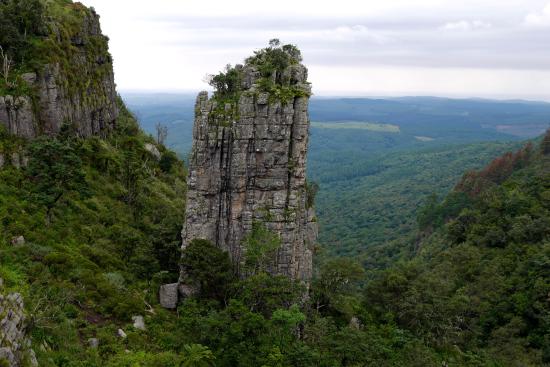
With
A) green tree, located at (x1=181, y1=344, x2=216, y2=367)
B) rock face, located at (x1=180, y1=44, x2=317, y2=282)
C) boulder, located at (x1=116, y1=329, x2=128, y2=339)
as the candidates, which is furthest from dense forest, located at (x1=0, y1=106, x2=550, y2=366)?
rock face, located at (x1=180, y1=44, x2=317, y2=282)

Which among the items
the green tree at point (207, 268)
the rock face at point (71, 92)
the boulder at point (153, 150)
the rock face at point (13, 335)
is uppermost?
the rock face at point (71, 92)

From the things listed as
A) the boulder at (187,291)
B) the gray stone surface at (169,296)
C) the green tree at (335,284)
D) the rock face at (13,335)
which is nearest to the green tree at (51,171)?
the gray stone surface at (169,296)

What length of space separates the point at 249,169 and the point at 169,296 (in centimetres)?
1007

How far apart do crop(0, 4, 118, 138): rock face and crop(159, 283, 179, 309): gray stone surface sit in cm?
1966

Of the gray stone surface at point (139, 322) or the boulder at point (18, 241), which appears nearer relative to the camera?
the gray stone surface at point (139, 322)

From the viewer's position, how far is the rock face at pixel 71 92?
4234cm

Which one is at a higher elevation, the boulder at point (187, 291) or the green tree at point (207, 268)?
the green tree at point (207, 268)

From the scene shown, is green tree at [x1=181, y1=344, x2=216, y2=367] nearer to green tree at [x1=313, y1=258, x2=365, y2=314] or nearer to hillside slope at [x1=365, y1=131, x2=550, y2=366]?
green tree at [x1=313, y1=258, x2=365, y2=314]

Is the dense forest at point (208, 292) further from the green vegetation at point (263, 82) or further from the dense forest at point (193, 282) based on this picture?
the green vegetation at point (263, 82)

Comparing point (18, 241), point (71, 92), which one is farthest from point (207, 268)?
point (71, 92)

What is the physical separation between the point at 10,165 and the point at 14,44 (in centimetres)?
1269

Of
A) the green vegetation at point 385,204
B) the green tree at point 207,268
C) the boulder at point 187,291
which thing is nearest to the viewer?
the green tree at point 207,268

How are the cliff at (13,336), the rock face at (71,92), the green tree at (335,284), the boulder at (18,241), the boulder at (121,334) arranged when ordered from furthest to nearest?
the rock face at (71,92)
the green tree at (335,284)
the boulder at (18,241)
the boulder at (121,334)
the cliff at (13,336)

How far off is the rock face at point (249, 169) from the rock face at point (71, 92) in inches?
722
